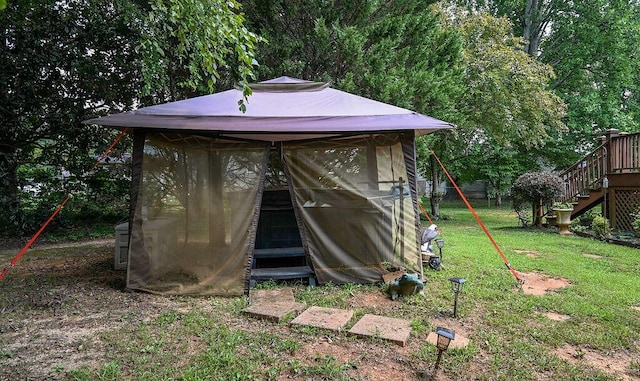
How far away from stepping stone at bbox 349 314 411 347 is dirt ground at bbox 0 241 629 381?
3.2 inches

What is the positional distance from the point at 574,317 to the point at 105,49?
8.57 meters

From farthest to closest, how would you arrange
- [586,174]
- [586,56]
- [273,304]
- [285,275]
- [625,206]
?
[586,56], [586,174], [625,206], [285,275], [273,304]

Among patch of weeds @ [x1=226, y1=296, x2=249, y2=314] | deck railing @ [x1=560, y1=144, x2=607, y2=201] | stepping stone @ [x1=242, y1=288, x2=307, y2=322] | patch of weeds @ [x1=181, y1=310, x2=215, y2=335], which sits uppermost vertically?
deck railing @ [x1=560, y1=144, x2=607, y2=201]

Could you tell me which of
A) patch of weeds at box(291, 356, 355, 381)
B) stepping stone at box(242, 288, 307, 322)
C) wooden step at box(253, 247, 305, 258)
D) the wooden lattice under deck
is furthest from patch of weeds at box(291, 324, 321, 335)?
the wooden lattice under deck

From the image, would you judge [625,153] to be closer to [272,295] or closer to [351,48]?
[351,48]

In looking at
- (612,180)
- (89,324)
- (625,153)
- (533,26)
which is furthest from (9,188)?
(533,26)

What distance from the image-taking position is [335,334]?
9.81ft

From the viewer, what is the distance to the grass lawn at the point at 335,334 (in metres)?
2.45

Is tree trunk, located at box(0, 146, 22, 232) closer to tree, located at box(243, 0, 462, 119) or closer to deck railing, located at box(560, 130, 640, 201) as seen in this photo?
tree, located at box(243, 0, 462, 119)

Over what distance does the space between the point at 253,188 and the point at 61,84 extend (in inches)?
229

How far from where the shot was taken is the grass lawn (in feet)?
8.02

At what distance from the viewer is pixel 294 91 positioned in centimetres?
500

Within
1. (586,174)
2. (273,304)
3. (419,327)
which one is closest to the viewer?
(419,327)

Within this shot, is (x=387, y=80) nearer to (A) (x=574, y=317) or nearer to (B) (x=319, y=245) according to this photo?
(B) (x=319, y=245)
